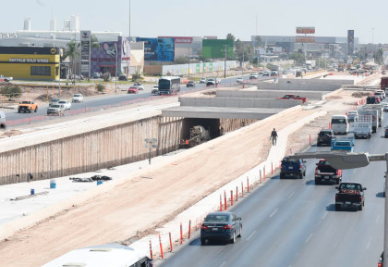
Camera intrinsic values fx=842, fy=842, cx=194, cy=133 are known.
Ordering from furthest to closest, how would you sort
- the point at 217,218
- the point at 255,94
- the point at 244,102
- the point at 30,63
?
the point at 30,63 < the point at 255,94 < the point at 244,102 < the point at 217,218

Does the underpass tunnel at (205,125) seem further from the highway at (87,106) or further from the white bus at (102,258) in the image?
the white bus at (102,258)

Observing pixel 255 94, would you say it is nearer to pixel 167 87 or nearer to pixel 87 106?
pixel 167 87

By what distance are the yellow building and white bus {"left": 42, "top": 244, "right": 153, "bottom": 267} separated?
130506mm

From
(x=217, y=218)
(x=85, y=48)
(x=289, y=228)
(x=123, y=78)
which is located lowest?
(x=289, y=228)

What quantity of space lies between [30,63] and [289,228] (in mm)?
122378

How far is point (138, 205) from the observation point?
162 feet

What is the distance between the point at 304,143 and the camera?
7938cm

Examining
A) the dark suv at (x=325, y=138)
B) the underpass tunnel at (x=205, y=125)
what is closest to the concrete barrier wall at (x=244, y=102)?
the underpass tunnel at (x=205, y=125)

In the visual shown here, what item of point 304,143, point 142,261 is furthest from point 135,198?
point 304,143

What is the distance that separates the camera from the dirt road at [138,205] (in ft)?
124

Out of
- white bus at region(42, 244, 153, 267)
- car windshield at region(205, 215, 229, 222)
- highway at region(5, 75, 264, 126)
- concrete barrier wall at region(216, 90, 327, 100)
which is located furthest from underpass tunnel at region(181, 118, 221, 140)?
white bus at region(42, 244, 153, 267)

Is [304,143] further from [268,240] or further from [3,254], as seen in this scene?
[3,254]

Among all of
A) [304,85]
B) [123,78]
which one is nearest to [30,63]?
[123,78]

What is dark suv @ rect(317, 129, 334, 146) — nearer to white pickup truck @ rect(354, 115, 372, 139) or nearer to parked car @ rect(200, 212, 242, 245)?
white pickup truck @ rect(354, 115, 372, 139)
